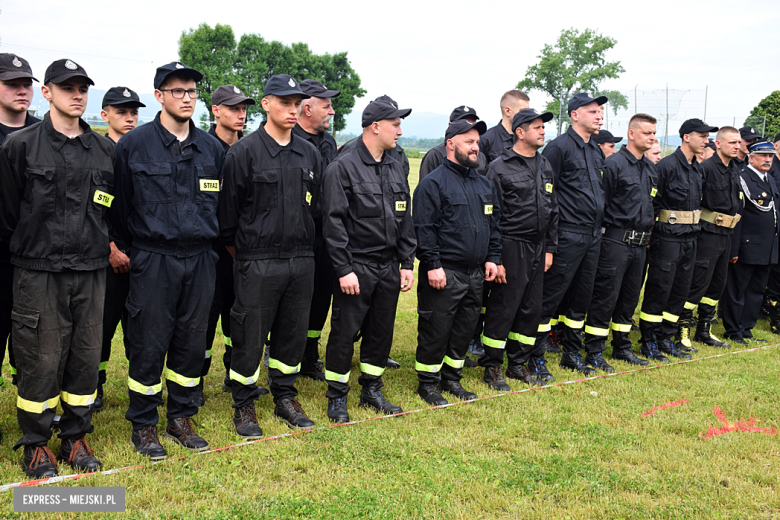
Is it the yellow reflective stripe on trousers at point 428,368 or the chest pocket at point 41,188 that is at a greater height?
the chest pocket at point 41,188

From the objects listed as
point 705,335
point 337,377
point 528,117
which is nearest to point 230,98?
point 337,377

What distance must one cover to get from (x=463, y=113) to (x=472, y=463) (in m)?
4.56

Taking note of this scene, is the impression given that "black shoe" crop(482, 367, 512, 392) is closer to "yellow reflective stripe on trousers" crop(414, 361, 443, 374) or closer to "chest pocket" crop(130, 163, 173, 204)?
"yellow reflective stripe on trousers" crop(414, 361, 443, 374)

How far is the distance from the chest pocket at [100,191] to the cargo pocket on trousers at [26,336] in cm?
77

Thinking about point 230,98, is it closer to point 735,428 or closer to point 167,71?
point 167,71

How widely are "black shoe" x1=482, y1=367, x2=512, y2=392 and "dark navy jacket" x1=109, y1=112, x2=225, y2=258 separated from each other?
326 cm

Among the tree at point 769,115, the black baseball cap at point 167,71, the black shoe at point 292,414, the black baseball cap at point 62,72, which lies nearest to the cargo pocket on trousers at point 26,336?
the black baseball cap at point 62,72

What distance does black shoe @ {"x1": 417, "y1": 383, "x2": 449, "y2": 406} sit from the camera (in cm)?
552

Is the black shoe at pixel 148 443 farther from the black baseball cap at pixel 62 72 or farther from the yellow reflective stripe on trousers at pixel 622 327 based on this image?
the yellow reflective stripe on trousers at pixel 622 327

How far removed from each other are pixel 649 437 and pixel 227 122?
473 centimetres

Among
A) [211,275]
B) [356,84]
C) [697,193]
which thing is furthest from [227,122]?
[356,84]

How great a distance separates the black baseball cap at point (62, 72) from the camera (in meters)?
3.74

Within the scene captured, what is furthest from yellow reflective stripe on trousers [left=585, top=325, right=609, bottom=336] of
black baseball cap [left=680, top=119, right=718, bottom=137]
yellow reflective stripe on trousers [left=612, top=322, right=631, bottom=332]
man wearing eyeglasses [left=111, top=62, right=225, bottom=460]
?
man wearing eyeglasses [left=111, top=62, right=225, bottom=460]

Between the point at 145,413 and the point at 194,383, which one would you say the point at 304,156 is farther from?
the point at 145,413
